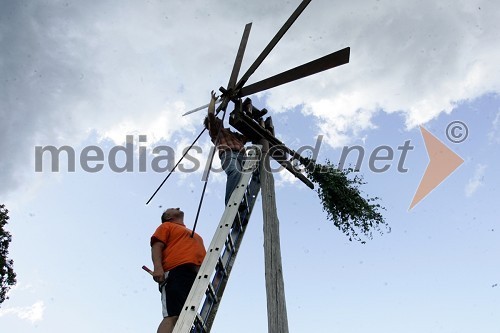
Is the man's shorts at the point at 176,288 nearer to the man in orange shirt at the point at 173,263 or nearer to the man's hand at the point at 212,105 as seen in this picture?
the man in orange shirt at the point at 173,263

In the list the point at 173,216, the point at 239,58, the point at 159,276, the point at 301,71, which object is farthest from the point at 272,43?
the point at 159,276

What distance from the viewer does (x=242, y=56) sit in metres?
6.34

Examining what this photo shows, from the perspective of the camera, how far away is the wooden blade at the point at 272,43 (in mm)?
5672

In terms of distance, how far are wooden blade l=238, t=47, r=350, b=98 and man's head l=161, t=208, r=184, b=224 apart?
65.6 inches

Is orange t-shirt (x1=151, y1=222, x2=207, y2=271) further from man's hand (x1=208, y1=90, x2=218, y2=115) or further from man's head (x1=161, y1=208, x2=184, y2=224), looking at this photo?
man's hand (x1=208, y1=90, x2=218, y2=115)

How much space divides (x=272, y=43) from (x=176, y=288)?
10.8 feet

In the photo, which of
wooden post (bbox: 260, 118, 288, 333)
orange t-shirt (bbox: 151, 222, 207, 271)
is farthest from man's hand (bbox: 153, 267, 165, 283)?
wooden post (bbox: 260, 118, 288, 333)

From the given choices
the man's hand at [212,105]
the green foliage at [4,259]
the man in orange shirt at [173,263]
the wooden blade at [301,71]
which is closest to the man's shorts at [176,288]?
the man in orange shirt at [173,263]

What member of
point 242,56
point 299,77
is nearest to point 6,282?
point 242,56

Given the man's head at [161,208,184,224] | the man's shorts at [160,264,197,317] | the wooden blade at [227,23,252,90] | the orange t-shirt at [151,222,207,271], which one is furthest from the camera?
the wooden blade at [227,23,252,90]

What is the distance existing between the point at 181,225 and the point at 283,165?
1.52 m

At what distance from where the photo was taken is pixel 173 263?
426 cm

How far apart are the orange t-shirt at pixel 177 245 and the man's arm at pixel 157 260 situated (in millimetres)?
51

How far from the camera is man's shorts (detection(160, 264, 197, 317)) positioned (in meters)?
3.97
